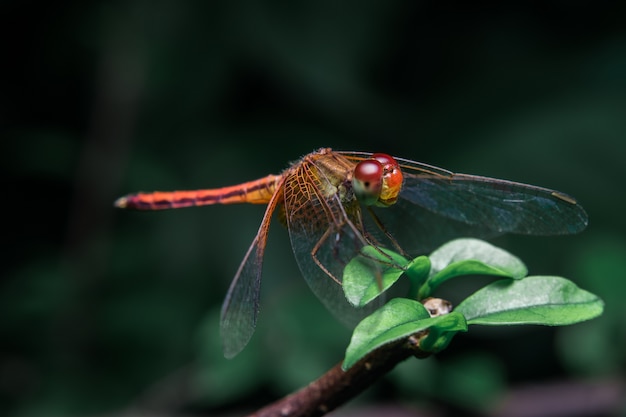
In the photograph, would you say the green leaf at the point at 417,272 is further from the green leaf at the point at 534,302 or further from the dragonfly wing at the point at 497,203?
the dragonfly wing at the point at 497,203

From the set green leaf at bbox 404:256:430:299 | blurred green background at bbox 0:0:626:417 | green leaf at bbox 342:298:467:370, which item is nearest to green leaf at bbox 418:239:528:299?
green leaf at bbox 404:256:430:299

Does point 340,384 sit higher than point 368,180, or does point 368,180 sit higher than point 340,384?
point 368,180

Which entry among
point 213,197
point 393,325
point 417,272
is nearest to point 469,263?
point 417,272

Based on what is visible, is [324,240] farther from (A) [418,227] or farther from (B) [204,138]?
(B) [204,138]

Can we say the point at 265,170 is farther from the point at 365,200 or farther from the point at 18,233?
the point at 365,200

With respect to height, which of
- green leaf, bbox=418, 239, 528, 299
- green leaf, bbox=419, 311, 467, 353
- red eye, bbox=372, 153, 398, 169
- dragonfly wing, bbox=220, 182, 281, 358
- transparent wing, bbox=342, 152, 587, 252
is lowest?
dragonfly wing, bbox=220, 182, 281, 358

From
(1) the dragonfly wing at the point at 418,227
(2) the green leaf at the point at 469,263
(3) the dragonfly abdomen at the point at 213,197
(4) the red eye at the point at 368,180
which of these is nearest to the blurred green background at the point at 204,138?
(3) the dragonfly abdomen at the point at 213,197

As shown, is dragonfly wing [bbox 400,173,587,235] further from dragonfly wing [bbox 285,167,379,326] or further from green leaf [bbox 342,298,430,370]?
green leaf [bbox 342,298,430,370]

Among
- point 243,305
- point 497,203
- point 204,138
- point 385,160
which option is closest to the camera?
point 243,305
